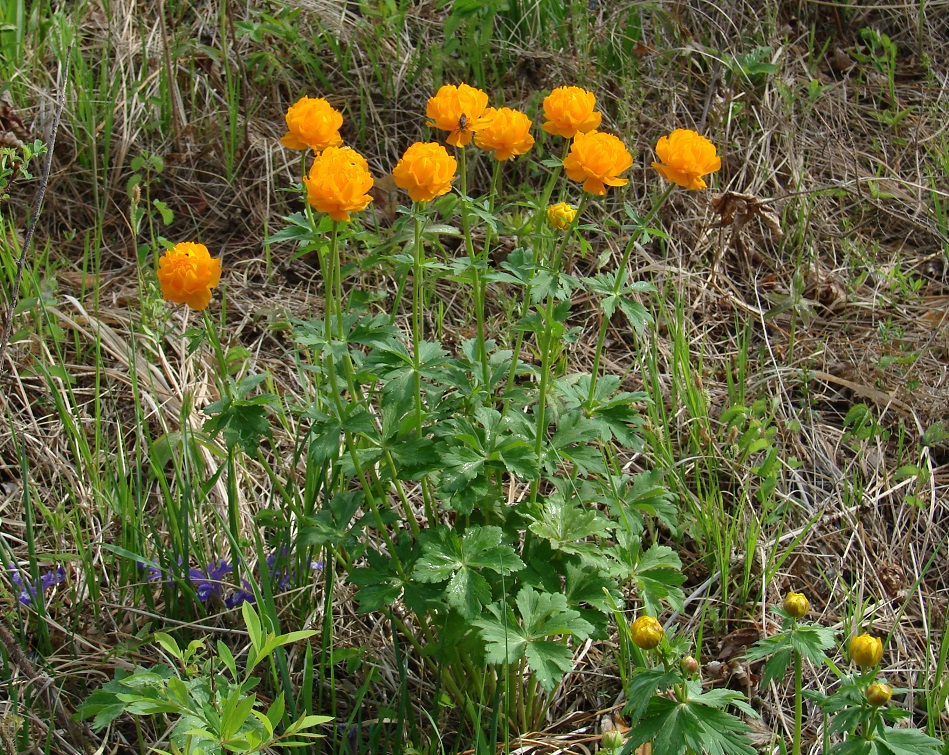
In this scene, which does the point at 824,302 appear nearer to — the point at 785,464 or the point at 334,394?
the point at 785,464

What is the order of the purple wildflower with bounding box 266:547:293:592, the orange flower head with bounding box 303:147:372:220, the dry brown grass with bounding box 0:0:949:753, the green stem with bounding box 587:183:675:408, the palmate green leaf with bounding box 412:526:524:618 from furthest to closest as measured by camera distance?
the dry brown grass with bounding box 0:0:949:753, the purple wildflower with bounding box 266:547:293:592, the green stem with bounding box 587:183:675:408, the palmate green leaf with bounding box 412:526:524:618, the orange flower head with bounding box 303:147:372:220

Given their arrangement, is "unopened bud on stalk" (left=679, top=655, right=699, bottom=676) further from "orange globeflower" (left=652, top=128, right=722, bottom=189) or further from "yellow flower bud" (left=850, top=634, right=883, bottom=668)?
"orange globeflower" (left=652, top=128, right=722, bottom=189)

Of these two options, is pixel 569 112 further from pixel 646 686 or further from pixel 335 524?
pixel 646 686

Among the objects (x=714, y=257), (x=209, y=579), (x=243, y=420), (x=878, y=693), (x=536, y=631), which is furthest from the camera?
(x=714, y=257)

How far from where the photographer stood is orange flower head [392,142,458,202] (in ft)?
4.72

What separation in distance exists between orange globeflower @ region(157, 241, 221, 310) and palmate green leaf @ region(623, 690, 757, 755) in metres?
0.99

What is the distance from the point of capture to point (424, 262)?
1.60 meters

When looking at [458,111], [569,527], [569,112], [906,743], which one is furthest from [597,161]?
[906,743]

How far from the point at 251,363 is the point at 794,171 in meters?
2.01

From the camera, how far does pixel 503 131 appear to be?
1626mm

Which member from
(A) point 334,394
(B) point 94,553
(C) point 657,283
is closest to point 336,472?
(A) point 334,394

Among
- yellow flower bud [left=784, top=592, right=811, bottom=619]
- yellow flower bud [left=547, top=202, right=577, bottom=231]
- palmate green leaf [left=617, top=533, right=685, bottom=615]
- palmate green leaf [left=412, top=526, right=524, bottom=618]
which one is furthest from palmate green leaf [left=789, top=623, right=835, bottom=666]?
yellow flower bud [left=547, top=202, right=577, bottom=231]

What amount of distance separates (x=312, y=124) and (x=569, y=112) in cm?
47

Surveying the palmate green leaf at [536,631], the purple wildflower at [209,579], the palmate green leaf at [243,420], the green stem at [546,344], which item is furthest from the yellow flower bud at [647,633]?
the purple wildflower at [209,579]
